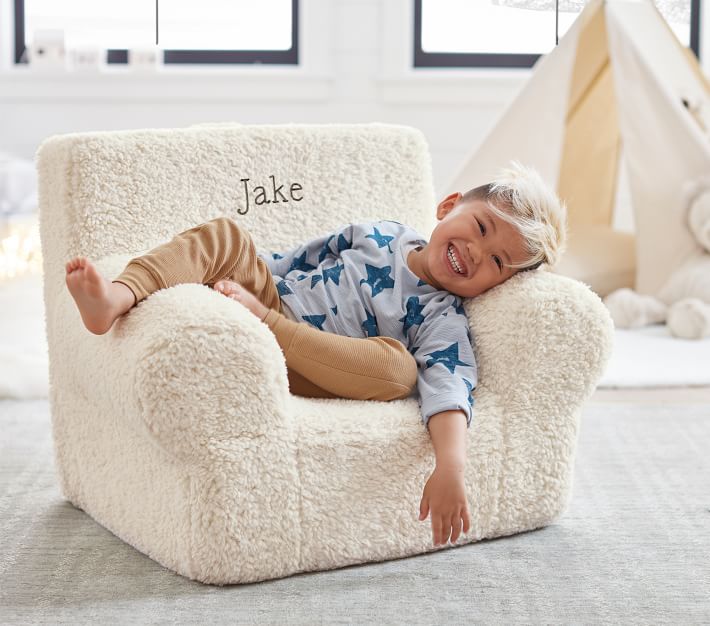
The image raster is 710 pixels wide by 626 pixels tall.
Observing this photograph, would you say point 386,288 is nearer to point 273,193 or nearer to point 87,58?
point 273,193

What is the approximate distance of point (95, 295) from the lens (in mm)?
1209

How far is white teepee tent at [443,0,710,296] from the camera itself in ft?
9.78

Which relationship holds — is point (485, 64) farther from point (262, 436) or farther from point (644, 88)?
point (262, 436)

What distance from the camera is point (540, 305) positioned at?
1.39 meters

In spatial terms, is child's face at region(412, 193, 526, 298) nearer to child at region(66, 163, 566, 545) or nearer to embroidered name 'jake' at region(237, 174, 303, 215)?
child at region(66, 163, 566, 545)

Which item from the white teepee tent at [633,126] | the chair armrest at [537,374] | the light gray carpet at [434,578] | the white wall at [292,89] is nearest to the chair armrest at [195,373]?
the light gray carpet at [434,578]

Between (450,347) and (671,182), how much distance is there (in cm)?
183

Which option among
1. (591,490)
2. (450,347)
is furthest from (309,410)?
(591,490)

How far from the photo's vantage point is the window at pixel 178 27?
140 inches

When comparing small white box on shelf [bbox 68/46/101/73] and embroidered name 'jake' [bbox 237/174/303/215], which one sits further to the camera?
small white box on shelf [bbox 68/46/101/73]

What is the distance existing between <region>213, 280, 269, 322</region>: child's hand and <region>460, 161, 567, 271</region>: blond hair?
14.2 inches

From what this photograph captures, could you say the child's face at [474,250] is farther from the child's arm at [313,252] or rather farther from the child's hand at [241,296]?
the child's hand at [241,296]

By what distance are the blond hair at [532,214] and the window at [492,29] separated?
2.26 m

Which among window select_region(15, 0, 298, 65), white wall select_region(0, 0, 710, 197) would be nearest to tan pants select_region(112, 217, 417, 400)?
white wall select_region(0, 0, 710, 197)
